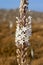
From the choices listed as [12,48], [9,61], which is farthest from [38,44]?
[9,61]

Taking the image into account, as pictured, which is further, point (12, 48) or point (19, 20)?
point (12, 48)

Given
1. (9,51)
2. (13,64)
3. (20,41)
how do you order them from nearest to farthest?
(20,41), (13,64), (9,51)

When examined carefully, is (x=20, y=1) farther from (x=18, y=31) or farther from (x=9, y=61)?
(x=9, y=61)

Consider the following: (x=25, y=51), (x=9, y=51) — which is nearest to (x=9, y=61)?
(x=9, y=51)

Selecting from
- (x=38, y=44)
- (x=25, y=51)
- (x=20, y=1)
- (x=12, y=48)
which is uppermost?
(x=20, y=1)

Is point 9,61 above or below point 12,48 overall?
above

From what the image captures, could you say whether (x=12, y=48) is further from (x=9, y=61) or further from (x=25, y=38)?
(x=25, y=38)

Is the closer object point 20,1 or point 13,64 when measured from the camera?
point 20,1

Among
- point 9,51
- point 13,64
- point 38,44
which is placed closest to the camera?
point 13,64

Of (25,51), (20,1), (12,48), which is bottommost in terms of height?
(12,48)
